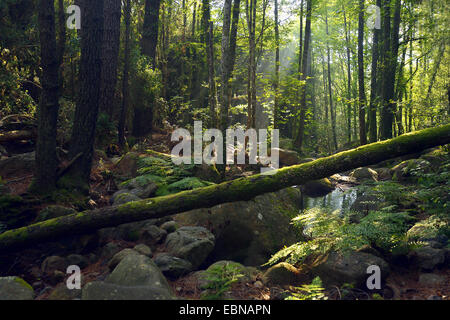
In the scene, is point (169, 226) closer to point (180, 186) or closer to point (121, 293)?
point (180, 186)

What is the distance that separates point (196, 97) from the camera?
18641mm

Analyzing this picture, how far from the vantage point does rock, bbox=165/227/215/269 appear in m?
4.82

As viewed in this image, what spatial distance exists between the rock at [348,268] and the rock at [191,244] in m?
1.70

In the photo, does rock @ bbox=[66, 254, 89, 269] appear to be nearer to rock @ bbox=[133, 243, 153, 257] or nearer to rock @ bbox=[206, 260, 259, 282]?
rock @ bbox=[133, 243, 153, 257]

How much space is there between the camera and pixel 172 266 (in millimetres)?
4414

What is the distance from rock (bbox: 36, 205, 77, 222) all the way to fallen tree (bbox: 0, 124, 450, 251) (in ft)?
1.28

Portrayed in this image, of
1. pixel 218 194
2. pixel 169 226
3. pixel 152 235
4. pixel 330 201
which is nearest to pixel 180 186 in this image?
pixel 169 226

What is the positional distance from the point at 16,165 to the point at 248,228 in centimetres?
520

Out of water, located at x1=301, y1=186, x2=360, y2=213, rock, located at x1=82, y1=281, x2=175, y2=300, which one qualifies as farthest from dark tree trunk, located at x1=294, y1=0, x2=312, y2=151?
rock, located at x1=82, y1=281, x2=175, y2=300

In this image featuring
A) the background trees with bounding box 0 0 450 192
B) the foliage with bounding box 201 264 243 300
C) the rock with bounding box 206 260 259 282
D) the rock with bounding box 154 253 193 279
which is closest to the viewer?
the foliage with bounding box 201 264 243 300

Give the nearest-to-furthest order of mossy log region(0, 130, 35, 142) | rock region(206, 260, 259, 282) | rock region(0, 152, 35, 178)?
1. rock region(206, 260, 259, 282)
2. rock region(0, 152, 35, 178)
3. mossy log region(0, 130, 35, 142)

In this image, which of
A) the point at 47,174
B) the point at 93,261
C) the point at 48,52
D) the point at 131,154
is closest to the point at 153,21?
the point at 131,154

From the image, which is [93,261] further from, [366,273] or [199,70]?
[199,70]

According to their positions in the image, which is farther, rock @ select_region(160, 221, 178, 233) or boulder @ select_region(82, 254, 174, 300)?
rock @ select_region(160, 221, 178, 233)
